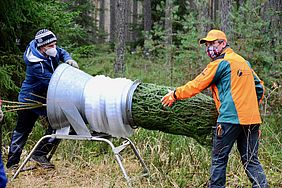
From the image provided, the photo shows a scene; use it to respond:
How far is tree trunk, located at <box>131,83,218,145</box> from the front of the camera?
4.59m

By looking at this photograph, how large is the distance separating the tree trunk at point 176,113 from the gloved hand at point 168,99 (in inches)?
5.3

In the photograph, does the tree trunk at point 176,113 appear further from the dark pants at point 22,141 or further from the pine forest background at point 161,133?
the dark pants at point 22,141

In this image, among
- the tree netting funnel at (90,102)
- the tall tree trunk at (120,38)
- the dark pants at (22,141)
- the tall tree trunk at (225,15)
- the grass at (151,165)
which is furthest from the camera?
the tall tree trunk at (120,38)

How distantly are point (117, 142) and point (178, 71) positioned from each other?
4239mm

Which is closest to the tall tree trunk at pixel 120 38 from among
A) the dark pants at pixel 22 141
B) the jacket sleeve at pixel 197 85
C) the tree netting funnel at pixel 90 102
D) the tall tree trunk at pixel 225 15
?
the tall tree trunk at pixel 225 15

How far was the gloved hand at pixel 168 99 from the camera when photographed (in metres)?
4.37

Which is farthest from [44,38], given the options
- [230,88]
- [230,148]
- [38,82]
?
[230,148]

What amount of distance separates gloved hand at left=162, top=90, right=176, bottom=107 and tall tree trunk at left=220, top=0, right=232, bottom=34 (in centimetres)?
523

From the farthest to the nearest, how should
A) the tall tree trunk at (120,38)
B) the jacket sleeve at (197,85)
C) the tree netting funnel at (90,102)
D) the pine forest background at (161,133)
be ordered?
the tall tree trunk at (120,38)
the pine forest background at (161,133)
the tree netting funnel at (90,102)
the jacket sleeve at (197,85)

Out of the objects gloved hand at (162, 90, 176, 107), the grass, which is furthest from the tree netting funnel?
the grass

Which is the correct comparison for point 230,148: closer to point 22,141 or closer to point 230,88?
point 230,88

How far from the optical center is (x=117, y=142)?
6.62m

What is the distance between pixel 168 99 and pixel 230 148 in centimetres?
81

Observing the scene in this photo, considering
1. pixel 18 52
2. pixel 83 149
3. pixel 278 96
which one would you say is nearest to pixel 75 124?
pixel 83 149
